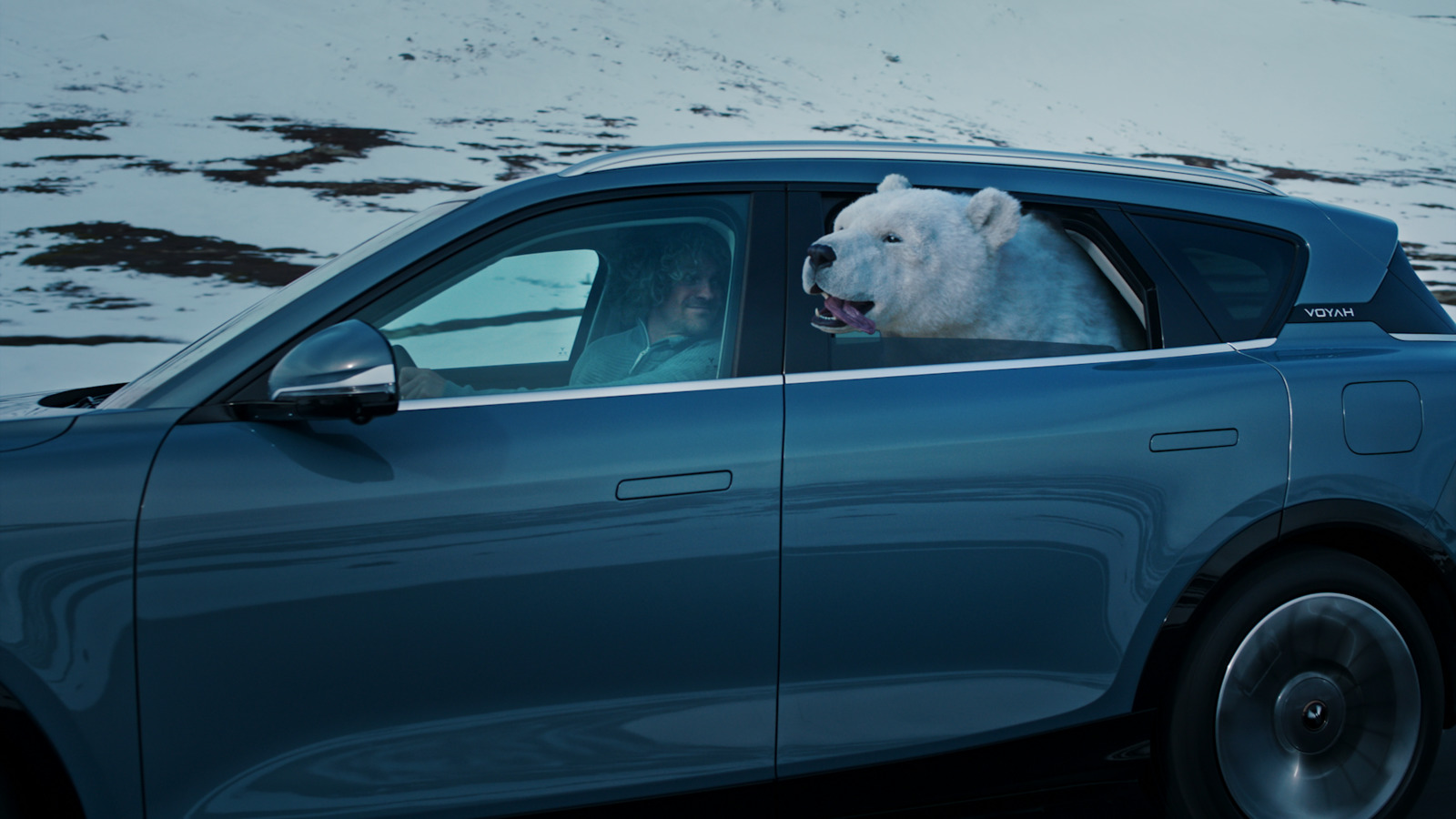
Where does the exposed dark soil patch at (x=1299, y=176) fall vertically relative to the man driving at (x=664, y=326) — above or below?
below

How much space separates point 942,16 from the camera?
76.9m

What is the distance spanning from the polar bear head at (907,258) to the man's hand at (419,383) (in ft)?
2.62

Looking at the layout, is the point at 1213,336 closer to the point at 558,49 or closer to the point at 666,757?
the point at 666,757

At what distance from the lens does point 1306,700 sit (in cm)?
240

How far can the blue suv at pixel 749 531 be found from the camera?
1.84m

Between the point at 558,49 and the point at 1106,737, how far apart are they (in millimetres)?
54024

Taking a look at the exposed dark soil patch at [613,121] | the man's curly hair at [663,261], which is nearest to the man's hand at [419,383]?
the man's curly hair at [663,261]

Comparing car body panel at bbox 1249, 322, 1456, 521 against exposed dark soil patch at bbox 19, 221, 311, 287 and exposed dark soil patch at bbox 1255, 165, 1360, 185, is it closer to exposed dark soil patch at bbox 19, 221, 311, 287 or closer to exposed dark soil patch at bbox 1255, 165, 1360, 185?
exposed dark soil patch at bbox 19, 221, 311, 287

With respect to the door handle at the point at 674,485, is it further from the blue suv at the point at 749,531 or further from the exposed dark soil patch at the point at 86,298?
the exposed dark soil patch at the point at 86,298

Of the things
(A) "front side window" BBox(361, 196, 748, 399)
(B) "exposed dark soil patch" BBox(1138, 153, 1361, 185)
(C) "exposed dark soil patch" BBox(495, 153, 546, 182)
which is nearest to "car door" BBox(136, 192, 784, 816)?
(A) "front side window" BBox(361, 196, 748, 399)

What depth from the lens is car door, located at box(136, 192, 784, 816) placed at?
183 centimetres

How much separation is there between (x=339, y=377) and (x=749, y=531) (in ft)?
2.47

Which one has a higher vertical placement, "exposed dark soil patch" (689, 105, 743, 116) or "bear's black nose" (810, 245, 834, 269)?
"exposed dark soil patch" (689, 105, 743, 116)

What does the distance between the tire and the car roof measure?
0.94m
